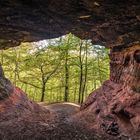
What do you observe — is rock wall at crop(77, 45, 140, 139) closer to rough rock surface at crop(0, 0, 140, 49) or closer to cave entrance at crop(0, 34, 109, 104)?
rough rock surface at crop(0, 0, 140, 49)

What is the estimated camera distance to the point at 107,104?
45.9ft

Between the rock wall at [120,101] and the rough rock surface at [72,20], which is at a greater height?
the rough rock surface at [72,20]

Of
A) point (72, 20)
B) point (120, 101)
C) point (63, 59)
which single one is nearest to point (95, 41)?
point (120, 101)

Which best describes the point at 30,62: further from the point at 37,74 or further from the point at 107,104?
the point at 107,104

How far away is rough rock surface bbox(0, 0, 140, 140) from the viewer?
863 cm

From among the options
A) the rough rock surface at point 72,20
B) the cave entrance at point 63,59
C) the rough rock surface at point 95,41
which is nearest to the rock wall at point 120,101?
the rough rock surface at point 95,41

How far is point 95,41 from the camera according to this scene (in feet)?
47.8

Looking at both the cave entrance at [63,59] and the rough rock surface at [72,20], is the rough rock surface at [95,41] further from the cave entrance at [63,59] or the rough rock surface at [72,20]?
the cave entrance at [63,59]

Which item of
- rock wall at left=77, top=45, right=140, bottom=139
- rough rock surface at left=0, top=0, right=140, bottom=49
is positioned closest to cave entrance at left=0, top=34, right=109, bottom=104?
rock wall at left=77, top=45, right=140, bottom=139

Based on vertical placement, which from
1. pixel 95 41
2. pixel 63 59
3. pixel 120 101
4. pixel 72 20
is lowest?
pixel 120 101

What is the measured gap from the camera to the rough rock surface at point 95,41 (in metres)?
8.63

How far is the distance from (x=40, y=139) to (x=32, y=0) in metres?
5.99

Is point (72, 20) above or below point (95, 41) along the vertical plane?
above

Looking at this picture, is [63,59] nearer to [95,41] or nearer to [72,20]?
[95,41]
